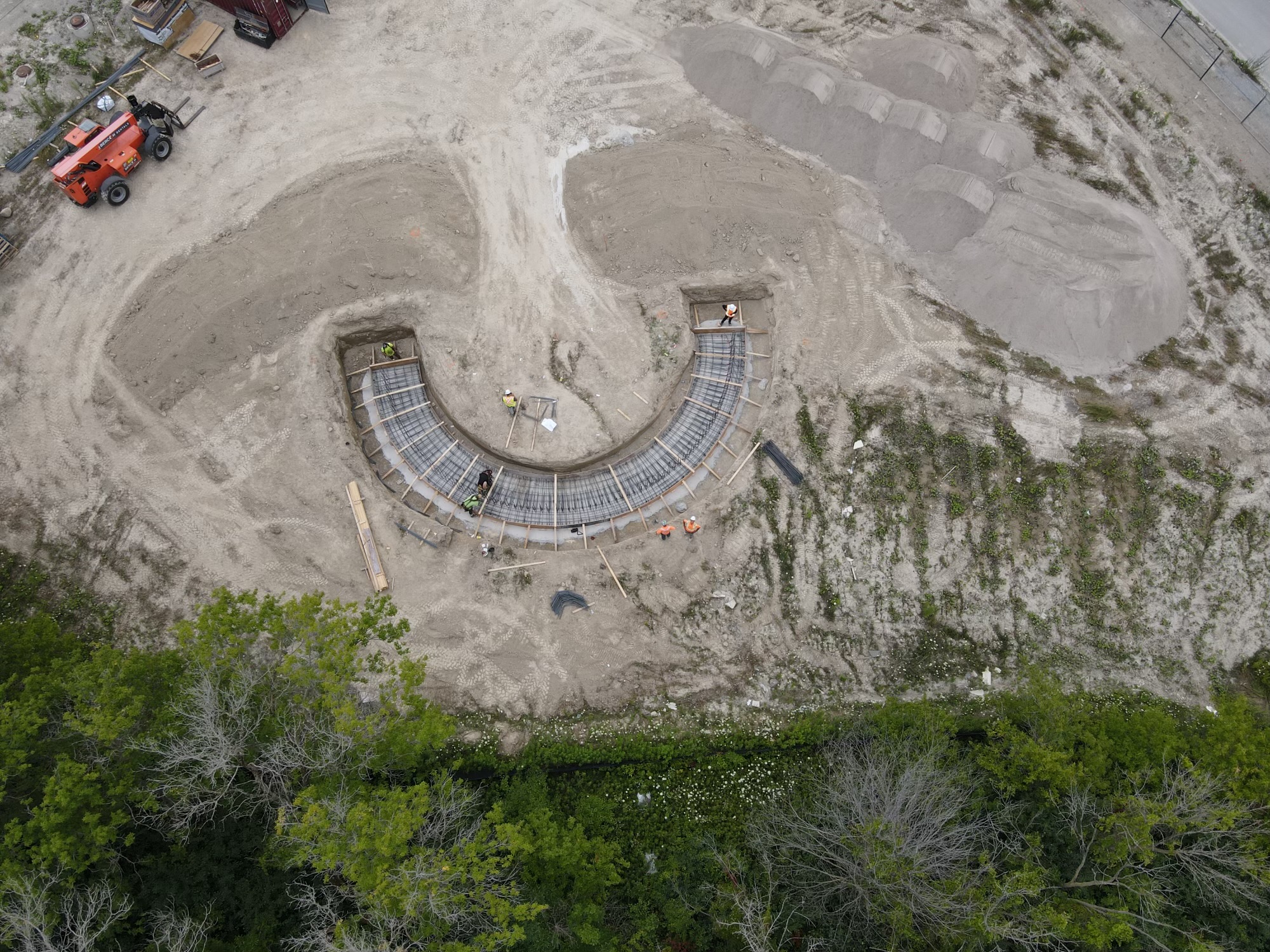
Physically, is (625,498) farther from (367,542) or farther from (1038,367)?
(1038,367)

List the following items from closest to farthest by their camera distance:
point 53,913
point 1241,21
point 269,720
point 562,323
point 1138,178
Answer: point 53,913 → point 269,720 → point 562,323 → point 1138,178 → point 1241,21

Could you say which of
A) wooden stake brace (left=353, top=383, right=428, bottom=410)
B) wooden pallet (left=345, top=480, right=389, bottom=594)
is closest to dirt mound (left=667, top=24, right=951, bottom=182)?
wooden stake brace (left=353, top=383, right=428, bottom=410)

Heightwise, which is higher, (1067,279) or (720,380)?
(1067,279)

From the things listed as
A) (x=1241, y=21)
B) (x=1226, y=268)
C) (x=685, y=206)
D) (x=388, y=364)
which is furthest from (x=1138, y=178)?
(x=388, y=364)

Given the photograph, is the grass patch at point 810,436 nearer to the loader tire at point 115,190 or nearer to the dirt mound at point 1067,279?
the dirt mound at point 1067,279

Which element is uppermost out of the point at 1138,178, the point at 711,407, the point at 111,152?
the point at 1138,178

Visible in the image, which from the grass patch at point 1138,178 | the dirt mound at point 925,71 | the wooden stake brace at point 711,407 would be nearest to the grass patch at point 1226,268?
the grass patch at point 1138,178

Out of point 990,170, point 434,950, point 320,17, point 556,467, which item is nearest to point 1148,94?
point 990,170
